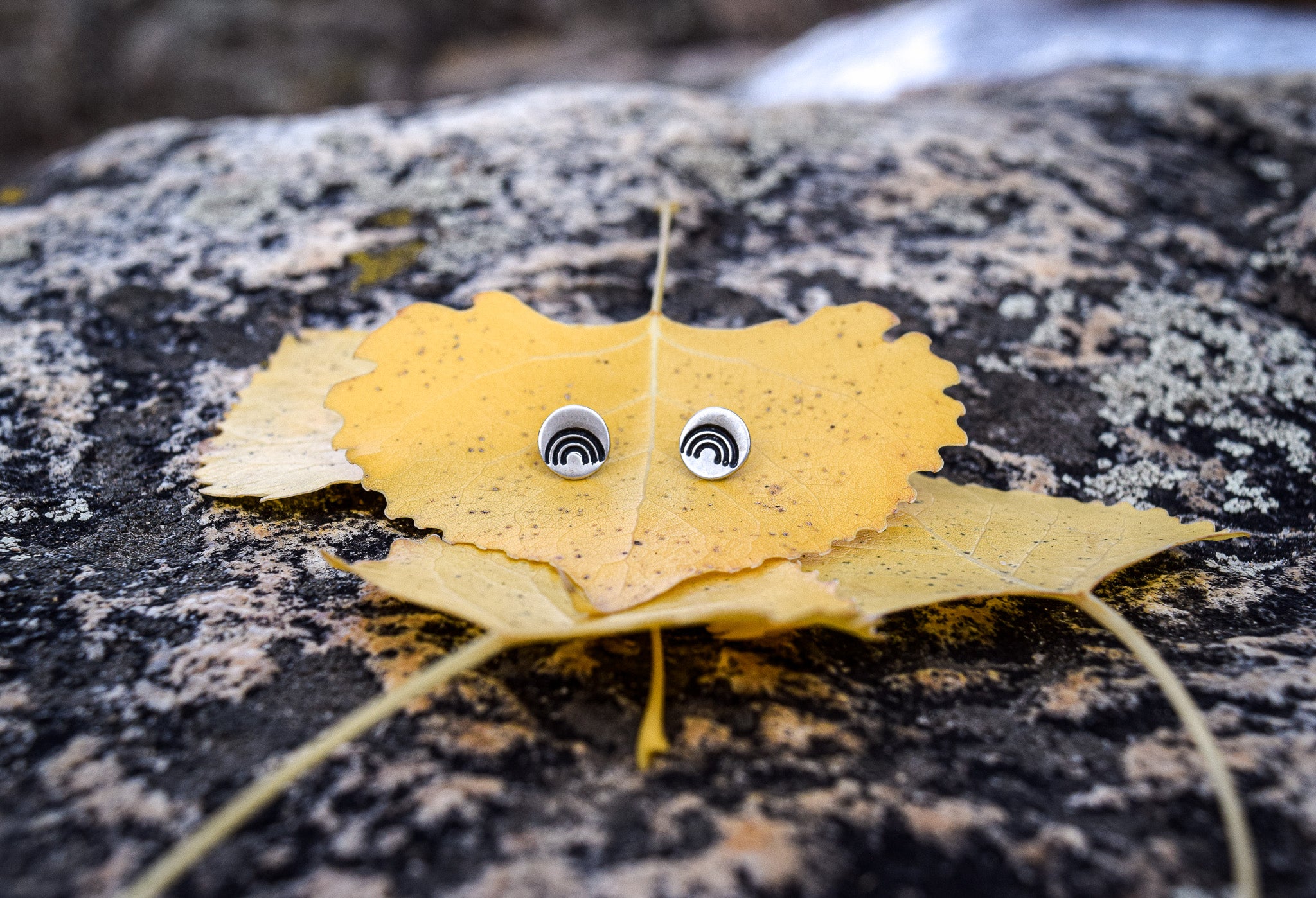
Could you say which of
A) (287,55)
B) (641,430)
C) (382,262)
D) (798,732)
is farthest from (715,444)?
(287,55)

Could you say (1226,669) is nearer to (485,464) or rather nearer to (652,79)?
(485,464)

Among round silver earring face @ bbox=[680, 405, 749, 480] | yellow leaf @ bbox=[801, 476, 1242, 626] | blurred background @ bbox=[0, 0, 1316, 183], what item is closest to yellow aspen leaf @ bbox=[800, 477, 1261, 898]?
yellow leaf @ bbox=[801, 476, 1242, 626]

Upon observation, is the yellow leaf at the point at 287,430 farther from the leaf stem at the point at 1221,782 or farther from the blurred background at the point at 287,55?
the blurred background at the point at 287,55

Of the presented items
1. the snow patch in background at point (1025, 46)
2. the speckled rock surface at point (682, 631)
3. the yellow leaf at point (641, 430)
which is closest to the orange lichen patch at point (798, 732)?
the speckled rock surface at point (682, 631)

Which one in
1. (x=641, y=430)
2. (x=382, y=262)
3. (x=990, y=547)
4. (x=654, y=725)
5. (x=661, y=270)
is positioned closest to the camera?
(x=654, y=725)

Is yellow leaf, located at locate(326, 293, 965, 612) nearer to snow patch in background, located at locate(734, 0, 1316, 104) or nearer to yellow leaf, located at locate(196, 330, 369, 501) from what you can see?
yellow leaf, located at locate(196, 330, 369, 501)

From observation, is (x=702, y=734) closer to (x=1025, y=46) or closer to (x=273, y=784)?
(x=273, y=784)
